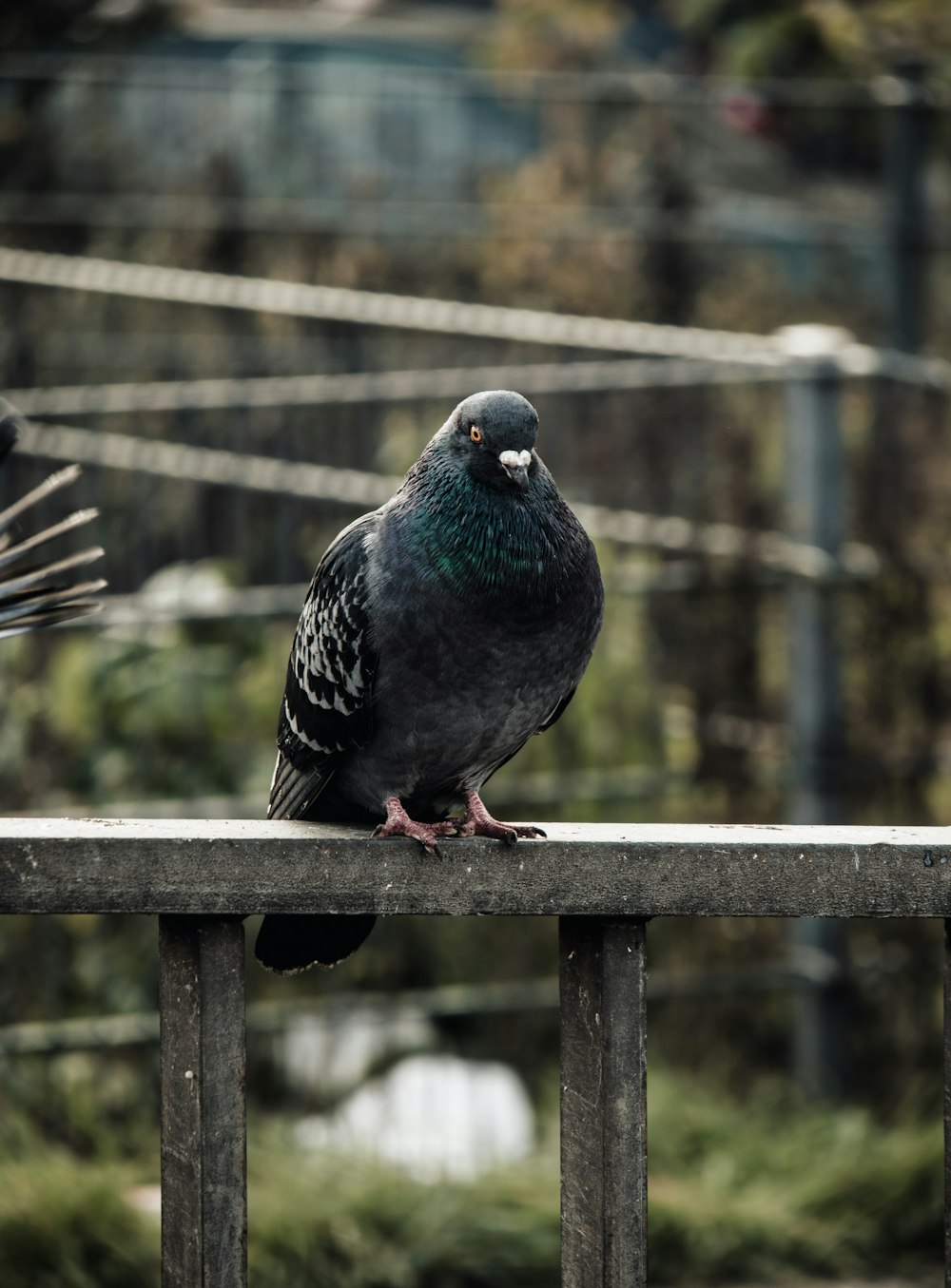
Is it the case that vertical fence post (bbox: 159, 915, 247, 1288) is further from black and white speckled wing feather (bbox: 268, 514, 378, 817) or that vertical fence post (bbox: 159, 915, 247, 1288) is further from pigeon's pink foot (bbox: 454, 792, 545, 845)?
black and white speckled wing feather (bbox: 268, 514, 378, 817)

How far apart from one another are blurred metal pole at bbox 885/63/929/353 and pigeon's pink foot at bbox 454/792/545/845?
4522mm

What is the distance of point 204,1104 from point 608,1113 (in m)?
0.36

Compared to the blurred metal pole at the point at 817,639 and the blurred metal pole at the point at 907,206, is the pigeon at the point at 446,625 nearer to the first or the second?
the blurred metal pole at the point at 817,639

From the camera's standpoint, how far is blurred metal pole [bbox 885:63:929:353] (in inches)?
245

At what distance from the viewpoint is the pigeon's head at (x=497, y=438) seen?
2149 mm

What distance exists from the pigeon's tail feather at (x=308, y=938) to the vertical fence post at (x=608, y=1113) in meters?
0.67

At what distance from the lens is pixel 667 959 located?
4.36 m

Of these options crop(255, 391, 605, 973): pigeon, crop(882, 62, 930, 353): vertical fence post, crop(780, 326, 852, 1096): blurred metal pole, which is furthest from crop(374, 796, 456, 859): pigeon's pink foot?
crop(882, 62, 930, 353): vertical fence post

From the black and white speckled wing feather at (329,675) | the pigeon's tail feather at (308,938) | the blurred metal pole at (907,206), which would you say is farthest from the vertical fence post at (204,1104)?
the blurred metal pole at (907,206)

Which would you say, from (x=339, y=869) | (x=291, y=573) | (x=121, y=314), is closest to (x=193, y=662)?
(x=291, y=573)

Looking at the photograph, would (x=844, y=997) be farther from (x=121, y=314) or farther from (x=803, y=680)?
(x=121, y=314)

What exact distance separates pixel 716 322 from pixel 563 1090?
6.69 metres

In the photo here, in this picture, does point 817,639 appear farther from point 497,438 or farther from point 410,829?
point 410,829

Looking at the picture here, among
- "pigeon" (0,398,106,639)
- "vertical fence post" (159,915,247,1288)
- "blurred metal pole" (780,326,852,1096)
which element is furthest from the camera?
"blurred metal pole" (780,326,852,1096)
